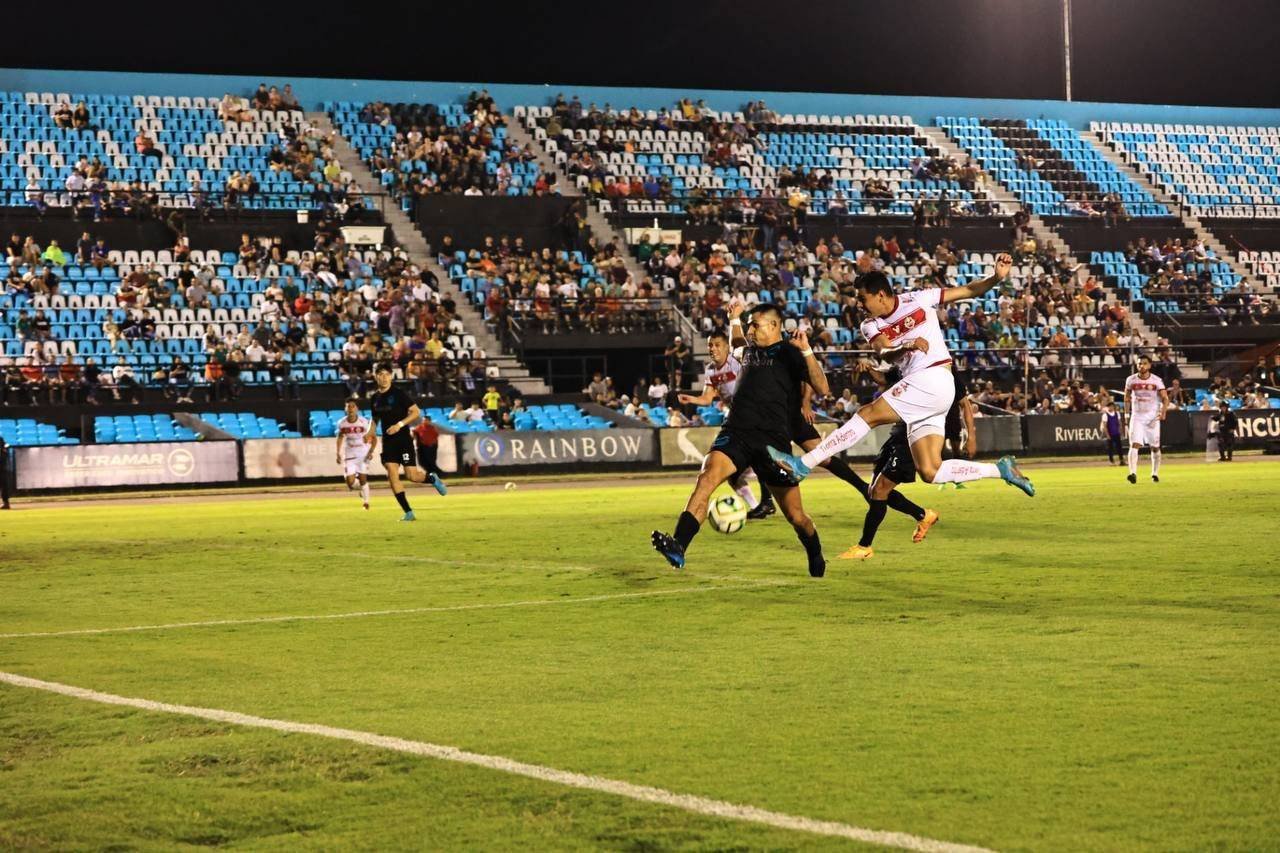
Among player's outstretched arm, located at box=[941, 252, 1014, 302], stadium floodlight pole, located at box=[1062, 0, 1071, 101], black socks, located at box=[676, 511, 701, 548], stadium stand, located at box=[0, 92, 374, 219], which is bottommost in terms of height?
black socks, located at box=[676, 511, 701, 548]

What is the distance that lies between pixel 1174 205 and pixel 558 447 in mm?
30757

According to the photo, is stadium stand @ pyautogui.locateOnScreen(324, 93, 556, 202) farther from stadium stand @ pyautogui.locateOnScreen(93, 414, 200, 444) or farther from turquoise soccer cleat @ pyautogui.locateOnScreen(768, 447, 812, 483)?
turquoise soccer cleat @ pyautogui.locateOnScreen(768, 447, 812, 483)

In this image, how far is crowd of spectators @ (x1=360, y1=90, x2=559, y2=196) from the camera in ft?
165

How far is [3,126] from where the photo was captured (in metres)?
48.0

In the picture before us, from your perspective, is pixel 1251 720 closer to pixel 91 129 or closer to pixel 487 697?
pixel 487 697

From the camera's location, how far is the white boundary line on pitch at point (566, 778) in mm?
5293

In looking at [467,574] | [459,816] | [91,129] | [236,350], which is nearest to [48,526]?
[467,574]

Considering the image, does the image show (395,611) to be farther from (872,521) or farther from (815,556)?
(872,521)

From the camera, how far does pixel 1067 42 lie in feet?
205

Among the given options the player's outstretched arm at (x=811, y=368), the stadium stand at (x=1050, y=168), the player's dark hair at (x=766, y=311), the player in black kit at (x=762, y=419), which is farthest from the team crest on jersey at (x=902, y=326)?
the stadium stand at (x=1050, y=168)

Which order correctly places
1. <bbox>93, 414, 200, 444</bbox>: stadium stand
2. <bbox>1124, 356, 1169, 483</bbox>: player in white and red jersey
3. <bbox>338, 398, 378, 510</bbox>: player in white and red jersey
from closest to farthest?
<bbox>338, 398, 378, 510</bbox>: player in white and red jersey
<bbox>1124, 356, 1169, 483</bbox>: player in white and red jersey
<bbox>93, 414, 200, 444</bbox>: stadium stand

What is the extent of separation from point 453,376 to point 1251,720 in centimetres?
3740

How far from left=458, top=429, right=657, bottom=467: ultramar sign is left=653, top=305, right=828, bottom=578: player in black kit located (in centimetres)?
2781

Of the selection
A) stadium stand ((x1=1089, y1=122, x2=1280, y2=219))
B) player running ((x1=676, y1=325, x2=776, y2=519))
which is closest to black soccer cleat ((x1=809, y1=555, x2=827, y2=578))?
player running ((x1=676, y1=325, x2=776, y2=519))
